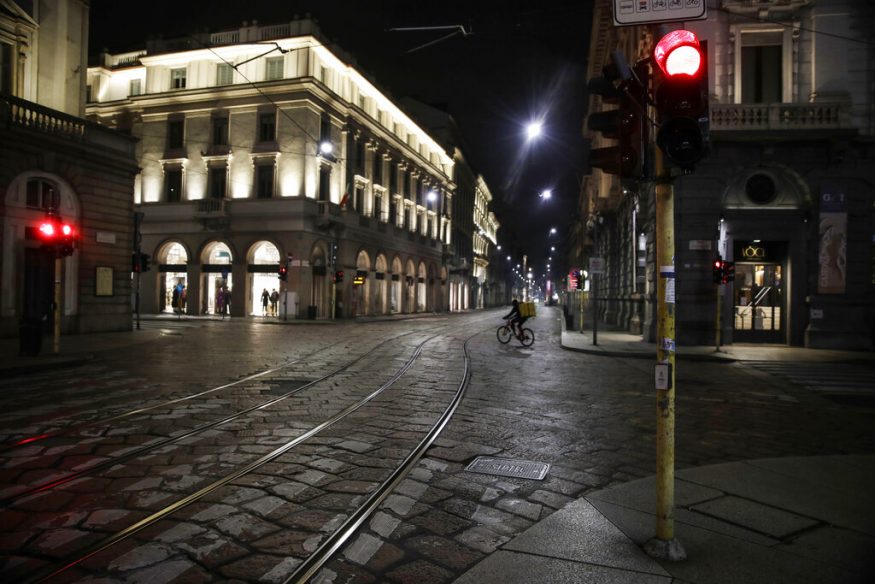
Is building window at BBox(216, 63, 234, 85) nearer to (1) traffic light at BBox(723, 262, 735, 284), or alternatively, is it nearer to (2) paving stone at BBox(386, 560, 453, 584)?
(1) traffic light at BBox(723, 262, 735, 284)

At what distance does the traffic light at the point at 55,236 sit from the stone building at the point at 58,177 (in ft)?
12.0

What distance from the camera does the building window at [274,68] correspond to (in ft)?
111

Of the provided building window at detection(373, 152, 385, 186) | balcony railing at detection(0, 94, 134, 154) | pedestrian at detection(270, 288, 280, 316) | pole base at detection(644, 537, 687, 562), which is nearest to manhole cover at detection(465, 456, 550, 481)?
pole base at detection(644, 537, 687, 562)

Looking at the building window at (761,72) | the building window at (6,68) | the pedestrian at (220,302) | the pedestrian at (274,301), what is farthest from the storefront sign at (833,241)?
the pedestrian at (220,302)

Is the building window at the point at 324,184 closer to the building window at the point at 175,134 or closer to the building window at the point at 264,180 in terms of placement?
the building window at the point at 264,180

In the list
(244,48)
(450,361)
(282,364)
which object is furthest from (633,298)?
(244,48)

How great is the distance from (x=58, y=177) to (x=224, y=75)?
62.9 ft

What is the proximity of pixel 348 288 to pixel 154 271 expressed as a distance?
12417 mm

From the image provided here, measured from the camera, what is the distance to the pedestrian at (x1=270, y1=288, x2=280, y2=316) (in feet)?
113

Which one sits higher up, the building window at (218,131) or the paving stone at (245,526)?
the building window at (218,131)

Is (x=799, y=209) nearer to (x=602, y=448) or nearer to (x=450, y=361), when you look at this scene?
(x=450, y=361)

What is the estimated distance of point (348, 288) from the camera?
39.0 meters

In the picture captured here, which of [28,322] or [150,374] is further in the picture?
[28,322]

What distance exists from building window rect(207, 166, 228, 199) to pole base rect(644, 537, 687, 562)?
35.7 m
